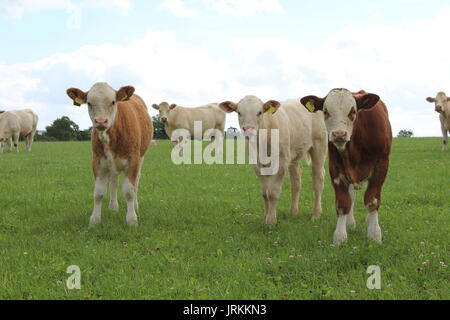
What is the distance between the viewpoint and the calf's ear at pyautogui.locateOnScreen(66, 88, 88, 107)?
7910 mm

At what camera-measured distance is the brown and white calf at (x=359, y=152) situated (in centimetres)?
654

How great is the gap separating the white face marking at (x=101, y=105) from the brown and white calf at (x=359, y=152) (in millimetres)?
3162

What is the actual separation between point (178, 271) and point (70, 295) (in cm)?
133

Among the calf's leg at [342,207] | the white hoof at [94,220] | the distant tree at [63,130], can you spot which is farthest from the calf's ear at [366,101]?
the distant tree at [63,130]

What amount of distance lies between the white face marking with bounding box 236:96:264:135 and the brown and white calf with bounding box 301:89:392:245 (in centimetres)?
132

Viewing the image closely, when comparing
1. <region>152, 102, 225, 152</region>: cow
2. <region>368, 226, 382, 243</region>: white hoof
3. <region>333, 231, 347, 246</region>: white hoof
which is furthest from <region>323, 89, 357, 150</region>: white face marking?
<region>152, 102, 225, 152</region>: cow

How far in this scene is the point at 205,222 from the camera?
8.68 meters

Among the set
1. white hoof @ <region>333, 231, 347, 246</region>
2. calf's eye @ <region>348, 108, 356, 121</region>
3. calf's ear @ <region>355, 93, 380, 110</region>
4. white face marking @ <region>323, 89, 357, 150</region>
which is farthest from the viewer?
white hoof @ <region>333, 231, 347, 246</region>

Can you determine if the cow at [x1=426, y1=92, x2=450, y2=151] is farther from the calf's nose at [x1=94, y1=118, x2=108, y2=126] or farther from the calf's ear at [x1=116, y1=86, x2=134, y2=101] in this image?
the calf's nose at [x1=94, y1=118, x2=108, y2=126]

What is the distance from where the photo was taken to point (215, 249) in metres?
6.86

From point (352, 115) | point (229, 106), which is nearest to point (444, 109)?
point (229, 106)

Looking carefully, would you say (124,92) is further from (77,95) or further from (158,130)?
(158,130)
